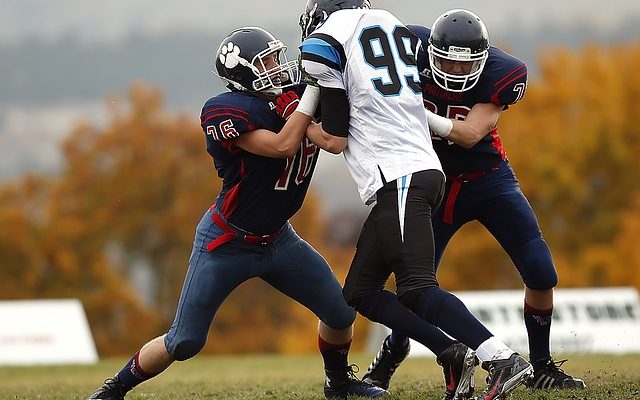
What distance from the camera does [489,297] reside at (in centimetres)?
1402

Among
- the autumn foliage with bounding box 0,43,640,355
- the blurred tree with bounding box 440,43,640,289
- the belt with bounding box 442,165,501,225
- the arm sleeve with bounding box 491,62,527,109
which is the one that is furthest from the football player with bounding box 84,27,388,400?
the blurred tree with bounding box 440,43,640,289

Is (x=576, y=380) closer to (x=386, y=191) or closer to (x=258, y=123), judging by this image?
(x=386, y=191)

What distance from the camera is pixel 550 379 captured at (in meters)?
6.04

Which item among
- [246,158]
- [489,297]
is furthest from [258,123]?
[489,297]

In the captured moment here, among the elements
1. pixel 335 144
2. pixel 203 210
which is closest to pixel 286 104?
pixel 335 144

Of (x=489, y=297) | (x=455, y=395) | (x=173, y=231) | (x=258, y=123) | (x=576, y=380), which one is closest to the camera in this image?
(x=455, y=395)

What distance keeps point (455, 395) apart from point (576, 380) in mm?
1290

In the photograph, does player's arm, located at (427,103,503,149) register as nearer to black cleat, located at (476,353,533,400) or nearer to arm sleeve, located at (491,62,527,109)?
arm sleeve, located at (491,62,527,109)

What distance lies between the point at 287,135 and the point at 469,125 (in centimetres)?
98

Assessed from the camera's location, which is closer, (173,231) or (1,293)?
(1,293)

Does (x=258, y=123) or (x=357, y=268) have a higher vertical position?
(x=258, y=123)

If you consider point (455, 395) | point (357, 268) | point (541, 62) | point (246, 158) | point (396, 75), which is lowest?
point (541, 62)

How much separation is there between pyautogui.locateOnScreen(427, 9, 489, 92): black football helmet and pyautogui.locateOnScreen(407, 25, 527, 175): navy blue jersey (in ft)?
0.54

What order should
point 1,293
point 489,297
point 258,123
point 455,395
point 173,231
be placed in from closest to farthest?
point 455,395 < point 258,123 < point 489,297 < point 1,293 < point 173,231
